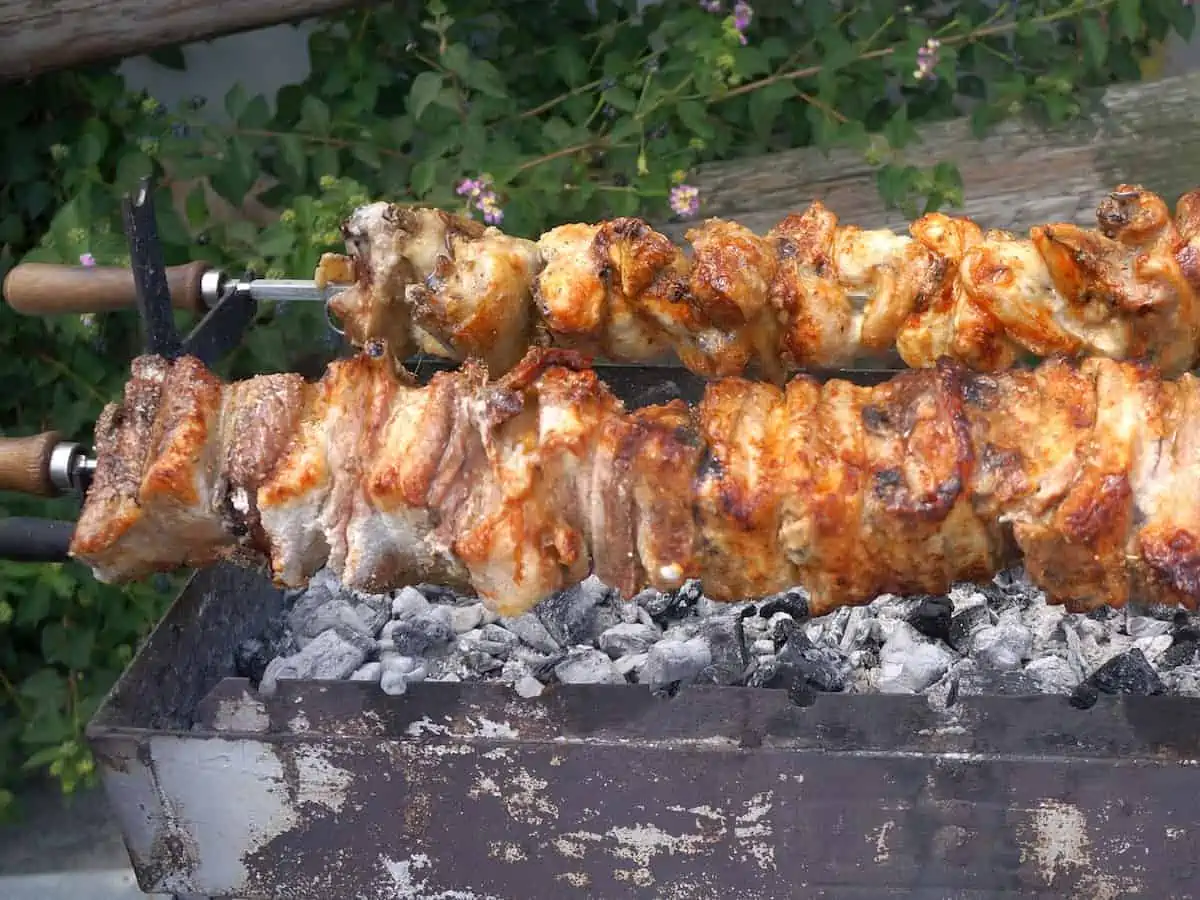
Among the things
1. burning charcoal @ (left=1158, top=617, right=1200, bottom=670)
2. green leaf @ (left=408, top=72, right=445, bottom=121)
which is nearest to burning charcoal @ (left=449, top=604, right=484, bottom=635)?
burning charcoal @ (left=1158, top=617, right=1200, bottom=670)

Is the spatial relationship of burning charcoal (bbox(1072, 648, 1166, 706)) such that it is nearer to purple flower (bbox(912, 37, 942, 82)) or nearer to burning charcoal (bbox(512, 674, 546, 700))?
burning charcoal (bbox(512, 674, 546, 700))

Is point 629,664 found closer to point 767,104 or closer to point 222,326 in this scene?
point 222,326

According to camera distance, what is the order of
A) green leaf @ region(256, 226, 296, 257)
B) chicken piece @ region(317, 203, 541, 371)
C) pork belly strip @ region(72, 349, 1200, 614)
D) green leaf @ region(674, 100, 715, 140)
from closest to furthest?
1. pork belly strip @ region(72, 349, 1200, 614)
2. chicken piece @ region(317, 203, 541, 371)
3. green leaf @ region(256, 226, 296, 257)
4. green leaf @ region(674, 100, 715, 140)

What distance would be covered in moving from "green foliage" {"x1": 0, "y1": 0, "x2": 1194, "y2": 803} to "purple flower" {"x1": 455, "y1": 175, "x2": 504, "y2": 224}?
4cm

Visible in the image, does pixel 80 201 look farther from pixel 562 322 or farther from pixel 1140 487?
pixel 1140 487

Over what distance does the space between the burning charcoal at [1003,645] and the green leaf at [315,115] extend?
259 centimetres

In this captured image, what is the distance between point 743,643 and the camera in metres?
2.58

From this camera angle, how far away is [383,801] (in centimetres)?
216

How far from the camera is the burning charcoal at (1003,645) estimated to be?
2490 millimetres

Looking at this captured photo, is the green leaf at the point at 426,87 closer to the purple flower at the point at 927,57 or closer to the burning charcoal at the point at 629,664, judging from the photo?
the purple flower at the point at 927,57

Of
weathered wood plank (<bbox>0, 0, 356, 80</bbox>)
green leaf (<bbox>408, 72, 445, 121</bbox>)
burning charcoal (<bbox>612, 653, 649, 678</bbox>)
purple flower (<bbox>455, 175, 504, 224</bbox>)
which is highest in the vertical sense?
weathered wood plank (<bbox>0, 0, 356, 80</bbox>)

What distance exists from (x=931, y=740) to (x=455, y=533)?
924 millimetres

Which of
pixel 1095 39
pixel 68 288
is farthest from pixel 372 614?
pixel 1095 39

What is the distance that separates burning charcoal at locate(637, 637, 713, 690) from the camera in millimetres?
2467
